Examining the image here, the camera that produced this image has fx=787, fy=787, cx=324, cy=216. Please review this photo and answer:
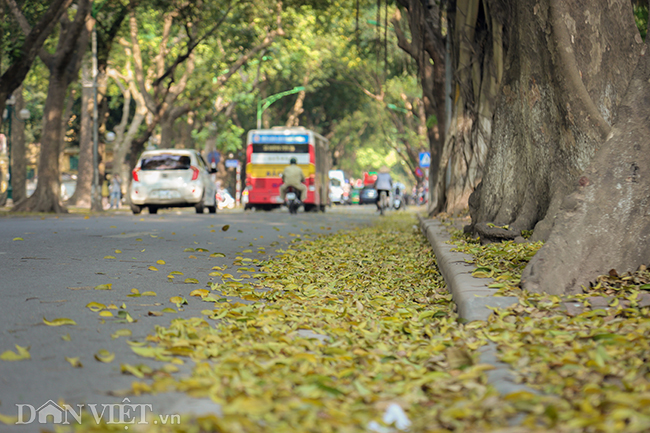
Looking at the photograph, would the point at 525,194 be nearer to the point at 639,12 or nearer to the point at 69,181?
the point at 639,12

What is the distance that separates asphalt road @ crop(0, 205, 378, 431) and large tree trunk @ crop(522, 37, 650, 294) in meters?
2.53

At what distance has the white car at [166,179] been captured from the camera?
22.2 meters

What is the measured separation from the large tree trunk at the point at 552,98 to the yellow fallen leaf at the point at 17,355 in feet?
15.4

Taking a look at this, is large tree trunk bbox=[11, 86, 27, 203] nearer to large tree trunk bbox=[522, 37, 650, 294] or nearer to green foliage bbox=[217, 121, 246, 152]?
green foliage bbox=[217, 121, 246, 152]

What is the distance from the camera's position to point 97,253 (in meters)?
8.83

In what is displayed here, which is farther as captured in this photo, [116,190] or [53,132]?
[116,190]

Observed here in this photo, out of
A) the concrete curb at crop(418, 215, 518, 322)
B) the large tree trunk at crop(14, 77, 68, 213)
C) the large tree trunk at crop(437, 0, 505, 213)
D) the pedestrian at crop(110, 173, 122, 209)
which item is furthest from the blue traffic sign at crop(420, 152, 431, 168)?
the concrete curb at crop(418, 215, 518, 322)

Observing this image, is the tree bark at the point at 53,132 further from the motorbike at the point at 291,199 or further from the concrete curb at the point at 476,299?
the concrete curb at the point at 476,299

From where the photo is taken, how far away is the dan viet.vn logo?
9.98 feet

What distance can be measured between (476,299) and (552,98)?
370cm

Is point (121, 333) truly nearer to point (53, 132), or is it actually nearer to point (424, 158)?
point (53, 132)

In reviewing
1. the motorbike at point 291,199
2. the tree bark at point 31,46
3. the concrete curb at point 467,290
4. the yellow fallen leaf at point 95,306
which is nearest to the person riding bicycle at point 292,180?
the motorbike at point 291,199

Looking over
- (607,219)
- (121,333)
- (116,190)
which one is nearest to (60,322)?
(121,333)

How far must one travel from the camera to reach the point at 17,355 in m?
3.97
